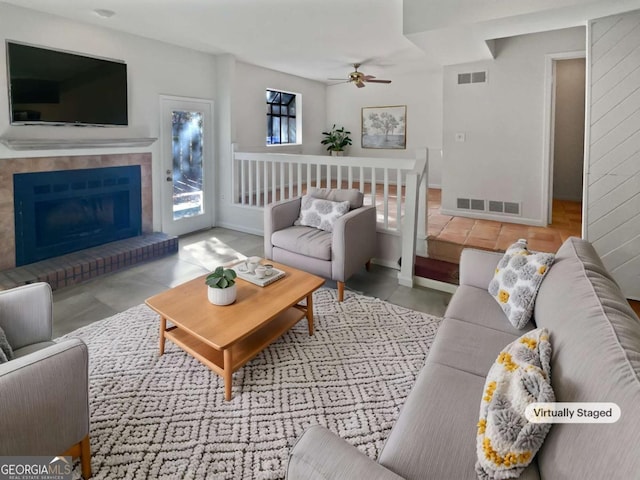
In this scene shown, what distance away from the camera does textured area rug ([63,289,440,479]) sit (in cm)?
175

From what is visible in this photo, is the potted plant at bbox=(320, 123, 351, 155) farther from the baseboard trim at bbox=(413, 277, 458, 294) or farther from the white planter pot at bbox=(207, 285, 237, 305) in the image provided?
the white planter pot at bbox=(207, 285, 237, 305)

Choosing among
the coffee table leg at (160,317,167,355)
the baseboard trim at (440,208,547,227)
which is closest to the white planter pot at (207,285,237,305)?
the coffee table leg at (160,317,167,355)

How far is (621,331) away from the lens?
3.76 ft

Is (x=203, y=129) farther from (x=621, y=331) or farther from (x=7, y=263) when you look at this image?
(x=621, y=331)

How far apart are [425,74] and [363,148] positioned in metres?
1.95

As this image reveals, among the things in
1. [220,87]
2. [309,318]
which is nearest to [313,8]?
[220,87]

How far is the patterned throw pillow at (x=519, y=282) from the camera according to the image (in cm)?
199

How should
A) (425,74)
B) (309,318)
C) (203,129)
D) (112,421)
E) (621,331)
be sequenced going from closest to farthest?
1. (621,331)
2. (112,421)
3. (309,318)
4. (203,129)
5. (425,74)

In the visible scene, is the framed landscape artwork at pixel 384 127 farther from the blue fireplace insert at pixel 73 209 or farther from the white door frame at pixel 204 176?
the blue fireplace insert at pixel 73 209

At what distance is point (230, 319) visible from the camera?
2240 mm

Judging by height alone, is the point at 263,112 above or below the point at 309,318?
above

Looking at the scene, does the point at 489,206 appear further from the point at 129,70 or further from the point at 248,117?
the point at 129,70

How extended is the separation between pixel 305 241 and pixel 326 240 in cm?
20

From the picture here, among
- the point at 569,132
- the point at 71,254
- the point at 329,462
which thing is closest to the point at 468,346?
the point at 329,462
